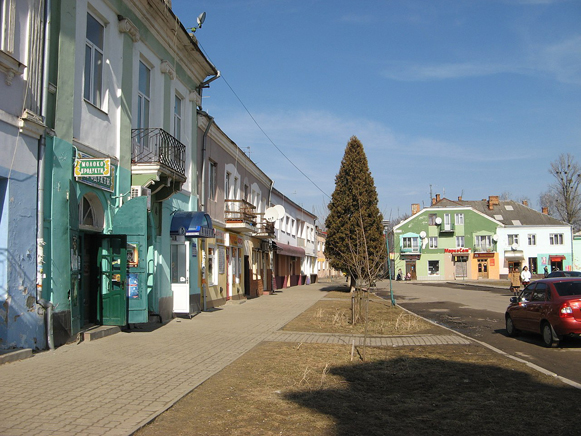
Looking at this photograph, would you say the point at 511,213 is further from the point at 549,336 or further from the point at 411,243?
the point at 549,336

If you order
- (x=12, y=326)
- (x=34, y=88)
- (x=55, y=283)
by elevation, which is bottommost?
(x=12, y=326)

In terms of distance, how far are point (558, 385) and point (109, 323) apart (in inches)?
357

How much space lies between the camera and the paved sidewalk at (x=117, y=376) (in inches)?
213

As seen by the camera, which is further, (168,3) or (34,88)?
(168,3)

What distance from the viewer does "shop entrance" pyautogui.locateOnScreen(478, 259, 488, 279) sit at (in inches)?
2628

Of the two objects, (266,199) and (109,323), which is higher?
(266,199)

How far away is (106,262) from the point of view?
12.1 m

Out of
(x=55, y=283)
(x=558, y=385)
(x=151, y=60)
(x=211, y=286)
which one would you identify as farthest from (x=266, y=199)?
(x=558, y=385)

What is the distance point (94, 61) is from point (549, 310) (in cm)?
1121

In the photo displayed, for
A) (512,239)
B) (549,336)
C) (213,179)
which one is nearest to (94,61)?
(213,179)

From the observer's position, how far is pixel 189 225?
53.7ft

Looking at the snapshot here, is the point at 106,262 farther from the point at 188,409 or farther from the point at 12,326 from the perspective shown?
the point at 188,409

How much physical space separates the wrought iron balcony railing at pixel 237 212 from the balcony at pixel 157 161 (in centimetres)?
822

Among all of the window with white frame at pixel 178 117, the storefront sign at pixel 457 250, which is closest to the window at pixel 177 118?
the window with white frame at pixel 178 117
